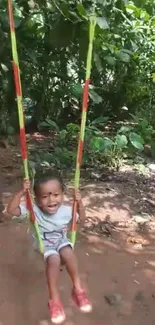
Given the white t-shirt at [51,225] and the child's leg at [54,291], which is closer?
the child's leg at [54,291]

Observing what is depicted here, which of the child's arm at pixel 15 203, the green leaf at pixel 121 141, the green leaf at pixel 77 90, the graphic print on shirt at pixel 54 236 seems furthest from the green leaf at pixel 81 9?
the green leaf at pixel 77 90

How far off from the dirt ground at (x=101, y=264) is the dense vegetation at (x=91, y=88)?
80 centimetres

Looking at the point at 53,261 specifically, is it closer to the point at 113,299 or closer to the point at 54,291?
the point at 54,291

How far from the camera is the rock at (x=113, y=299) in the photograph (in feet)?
9.17

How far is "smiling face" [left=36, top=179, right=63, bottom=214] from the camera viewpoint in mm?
2348

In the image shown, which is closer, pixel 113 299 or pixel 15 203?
pixel 15 203

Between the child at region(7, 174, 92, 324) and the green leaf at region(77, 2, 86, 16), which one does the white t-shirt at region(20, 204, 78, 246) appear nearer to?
the child at region(7, 174, 92, 324)

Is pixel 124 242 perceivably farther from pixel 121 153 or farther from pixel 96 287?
pixel 121 153

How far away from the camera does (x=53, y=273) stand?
2332 mm

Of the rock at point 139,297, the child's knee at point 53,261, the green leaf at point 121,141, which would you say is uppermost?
the green leaf at point 121,141

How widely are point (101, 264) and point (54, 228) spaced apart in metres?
0.83

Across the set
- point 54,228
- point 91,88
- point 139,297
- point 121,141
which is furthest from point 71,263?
point 91,88

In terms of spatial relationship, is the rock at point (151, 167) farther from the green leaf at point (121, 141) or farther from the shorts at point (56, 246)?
the shorts at point (56, 246)

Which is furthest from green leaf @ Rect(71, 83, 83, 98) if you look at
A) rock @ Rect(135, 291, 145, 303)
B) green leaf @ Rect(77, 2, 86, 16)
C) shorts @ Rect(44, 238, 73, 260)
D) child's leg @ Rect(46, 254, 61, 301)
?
child's leg @ Rect(46, 254, 61, 301)
